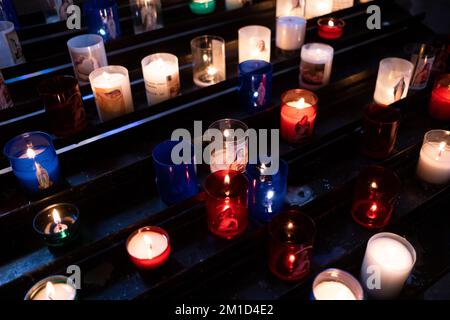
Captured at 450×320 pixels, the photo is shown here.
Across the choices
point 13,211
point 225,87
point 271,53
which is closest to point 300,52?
point 271,53

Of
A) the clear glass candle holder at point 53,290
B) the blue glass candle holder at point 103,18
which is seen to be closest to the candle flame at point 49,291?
the clear glass candle holder at point 53,290

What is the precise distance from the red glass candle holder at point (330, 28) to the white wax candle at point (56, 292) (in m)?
1.27

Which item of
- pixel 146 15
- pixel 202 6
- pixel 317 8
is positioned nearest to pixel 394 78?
pixel 317 8

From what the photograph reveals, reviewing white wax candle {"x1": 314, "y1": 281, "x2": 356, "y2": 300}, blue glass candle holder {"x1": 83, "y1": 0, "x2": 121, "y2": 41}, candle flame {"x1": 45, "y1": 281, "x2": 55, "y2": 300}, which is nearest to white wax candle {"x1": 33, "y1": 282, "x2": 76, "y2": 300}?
candle flame {"x1": 45, "y1": 281, "x2": 55, "y2": 300}

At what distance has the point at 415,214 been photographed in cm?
132

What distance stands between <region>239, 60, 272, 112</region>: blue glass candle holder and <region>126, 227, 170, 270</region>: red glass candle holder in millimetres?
534

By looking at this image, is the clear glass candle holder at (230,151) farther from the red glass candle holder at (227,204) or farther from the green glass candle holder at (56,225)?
the green glass candle holder at (56,225)

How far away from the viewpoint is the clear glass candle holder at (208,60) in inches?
55.4

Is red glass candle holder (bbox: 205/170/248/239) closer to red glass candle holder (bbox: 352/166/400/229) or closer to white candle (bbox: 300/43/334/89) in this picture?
red glass candle holder (bbox: 352/166/400/229)

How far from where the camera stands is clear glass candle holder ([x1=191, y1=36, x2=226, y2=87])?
4.61 ft

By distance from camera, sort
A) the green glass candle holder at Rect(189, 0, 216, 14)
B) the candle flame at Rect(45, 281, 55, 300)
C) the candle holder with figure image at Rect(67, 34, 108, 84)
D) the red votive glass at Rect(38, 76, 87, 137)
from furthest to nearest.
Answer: the green glass candle holder at Rect(189, 0, 216, 14) < the candle holder with figure image at Rect(67, 34, 108, 84) < the red votive glass at Rect(38, 76, 87, 137) < the candle flame at Rect(45, 281, 55, 300)

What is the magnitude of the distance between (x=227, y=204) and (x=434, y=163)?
2.19ft

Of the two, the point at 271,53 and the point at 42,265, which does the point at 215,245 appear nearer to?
the point at 42,265

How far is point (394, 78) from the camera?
145 centimetres
